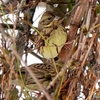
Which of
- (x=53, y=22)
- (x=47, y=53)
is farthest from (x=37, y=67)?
(x=53, y=22)

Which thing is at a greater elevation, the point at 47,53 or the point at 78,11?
the point at 78,11

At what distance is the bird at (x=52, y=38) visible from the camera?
71 cm

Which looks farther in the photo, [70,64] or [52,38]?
[52,38]

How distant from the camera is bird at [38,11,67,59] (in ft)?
2.33

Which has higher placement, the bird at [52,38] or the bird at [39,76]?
the bird at [52,38]

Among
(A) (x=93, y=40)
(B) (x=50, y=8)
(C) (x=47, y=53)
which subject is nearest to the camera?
(A) (x=93, y=40)

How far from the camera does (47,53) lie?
0.72 meters

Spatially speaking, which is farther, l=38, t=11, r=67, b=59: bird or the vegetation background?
l=38, t=11, r=67, b=59: bird

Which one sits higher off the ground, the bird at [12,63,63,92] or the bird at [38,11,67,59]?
the bird at [38,11,67,59]

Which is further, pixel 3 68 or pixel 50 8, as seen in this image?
pixel 50 8

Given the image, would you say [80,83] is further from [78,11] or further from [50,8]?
[50,8]

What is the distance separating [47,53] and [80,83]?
0.45 feet

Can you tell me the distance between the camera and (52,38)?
0.73 metres

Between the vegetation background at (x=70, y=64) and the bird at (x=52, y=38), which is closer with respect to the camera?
the vegetation background at (x=70, y=64)
